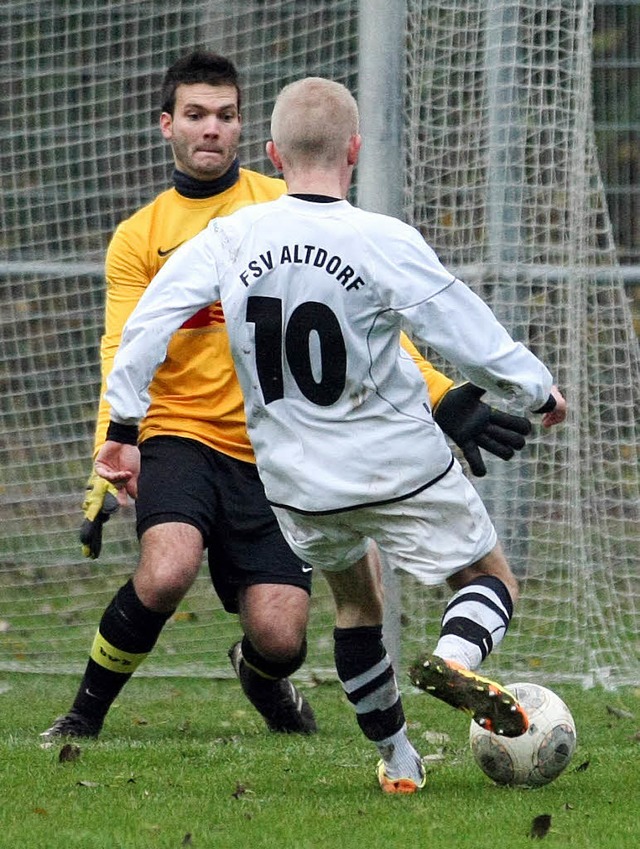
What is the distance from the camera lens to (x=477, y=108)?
21.1 ft

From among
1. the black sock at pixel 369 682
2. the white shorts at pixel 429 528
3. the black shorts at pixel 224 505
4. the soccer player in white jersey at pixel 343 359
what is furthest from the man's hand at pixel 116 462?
the black shorts at pixel 224 505

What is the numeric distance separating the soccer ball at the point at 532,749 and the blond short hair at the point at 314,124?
144 centimetres

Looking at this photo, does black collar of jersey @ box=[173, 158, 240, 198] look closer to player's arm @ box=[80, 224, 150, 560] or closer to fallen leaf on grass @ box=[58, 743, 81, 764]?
player's arm @ box=[80, 224, 150, 560]

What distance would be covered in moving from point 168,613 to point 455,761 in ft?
3.29

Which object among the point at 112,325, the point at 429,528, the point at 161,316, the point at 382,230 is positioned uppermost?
the point at 382,230

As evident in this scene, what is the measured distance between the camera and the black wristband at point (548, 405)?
3.90m

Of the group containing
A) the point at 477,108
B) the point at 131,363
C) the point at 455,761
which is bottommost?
Answer: the point at 455,761

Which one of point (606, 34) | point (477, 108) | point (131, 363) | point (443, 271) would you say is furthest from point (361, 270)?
point (606, 34)

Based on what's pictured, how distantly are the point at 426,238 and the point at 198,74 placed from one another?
157cm

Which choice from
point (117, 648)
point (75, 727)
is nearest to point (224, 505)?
point (117, 648)

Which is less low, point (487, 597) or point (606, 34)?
point (606, 34)

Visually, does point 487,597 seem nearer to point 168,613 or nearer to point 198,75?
point 168,613

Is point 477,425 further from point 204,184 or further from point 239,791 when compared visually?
point 204,184

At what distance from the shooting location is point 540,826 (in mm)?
3641
